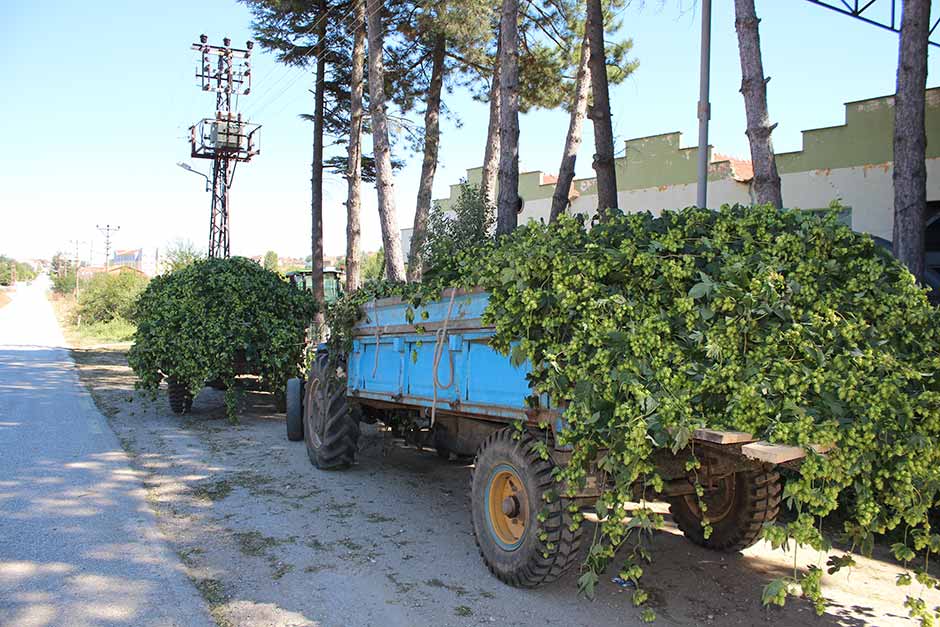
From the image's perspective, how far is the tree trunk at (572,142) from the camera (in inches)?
501

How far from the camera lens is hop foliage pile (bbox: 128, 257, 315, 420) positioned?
10.6 meters

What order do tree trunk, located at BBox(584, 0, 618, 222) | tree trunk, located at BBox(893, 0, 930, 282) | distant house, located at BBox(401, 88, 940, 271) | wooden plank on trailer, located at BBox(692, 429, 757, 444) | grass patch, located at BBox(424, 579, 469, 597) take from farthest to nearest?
distant house, located at BBox(401, 88, 940, 271) < tree trunk, located at BBox(584, 0, 618, 222) < tree trunk, located at BBox(893, 0, 930, 282) < grass patch, located at BBox(424, 579, 469, 597) < wooden plank on trailer, located at BBox(692, 429, 757, 444)

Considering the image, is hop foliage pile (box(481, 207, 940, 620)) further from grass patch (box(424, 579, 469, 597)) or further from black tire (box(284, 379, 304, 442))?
black tire (box(284, 379, 304, 442))

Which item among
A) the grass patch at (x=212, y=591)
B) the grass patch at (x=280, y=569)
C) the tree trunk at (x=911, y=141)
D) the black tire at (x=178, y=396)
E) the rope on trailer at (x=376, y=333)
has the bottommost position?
the grass patch at (x=280, y=569)

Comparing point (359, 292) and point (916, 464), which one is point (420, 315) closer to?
point (359, 292)

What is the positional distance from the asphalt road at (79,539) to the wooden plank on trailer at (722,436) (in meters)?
2.84

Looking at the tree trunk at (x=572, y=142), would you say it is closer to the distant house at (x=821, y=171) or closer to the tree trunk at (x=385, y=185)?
the distant house at (x=821, y=171)

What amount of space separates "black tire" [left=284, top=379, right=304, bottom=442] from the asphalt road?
2.02 metres

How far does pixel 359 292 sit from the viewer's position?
24.3 feet

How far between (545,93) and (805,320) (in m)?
14.4

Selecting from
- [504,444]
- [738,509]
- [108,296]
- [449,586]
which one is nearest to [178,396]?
[449,586]

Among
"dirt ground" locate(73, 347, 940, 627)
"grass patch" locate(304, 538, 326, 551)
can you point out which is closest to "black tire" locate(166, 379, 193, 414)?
"dirt ground" locate(73, 347, 940, 627)

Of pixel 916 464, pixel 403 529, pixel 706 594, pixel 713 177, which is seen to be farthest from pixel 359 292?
pixel 713 177

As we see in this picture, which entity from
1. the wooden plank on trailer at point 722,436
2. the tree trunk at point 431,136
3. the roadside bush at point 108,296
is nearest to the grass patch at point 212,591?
the wooden plank on trailer at point 722,436
